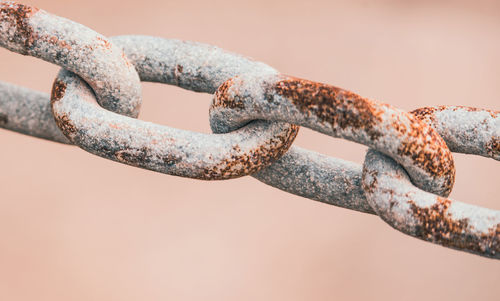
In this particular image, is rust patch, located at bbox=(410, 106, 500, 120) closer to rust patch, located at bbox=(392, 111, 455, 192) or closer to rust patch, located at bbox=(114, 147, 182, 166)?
rust patch, located at bbox=(392, 111, 455, 192)

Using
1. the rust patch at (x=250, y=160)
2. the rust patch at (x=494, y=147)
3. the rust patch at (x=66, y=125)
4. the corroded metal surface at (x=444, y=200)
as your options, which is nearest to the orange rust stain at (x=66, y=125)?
the rust patch at (x=66, y=125)

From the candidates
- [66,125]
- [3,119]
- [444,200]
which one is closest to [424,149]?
[444,200]

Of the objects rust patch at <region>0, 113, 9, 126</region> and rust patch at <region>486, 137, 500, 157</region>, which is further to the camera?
rust patch at <region>0, 113, 9, 126</region>

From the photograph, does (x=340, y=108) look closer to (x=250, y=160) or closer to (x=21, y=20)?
(x=250, y=160)

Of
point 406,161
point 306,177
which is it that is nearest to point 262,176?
point 306,177

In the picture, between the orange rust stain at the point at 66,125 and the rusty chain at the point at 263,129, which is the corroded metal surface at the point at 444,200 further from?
the orange rust stain at the point at 66,125

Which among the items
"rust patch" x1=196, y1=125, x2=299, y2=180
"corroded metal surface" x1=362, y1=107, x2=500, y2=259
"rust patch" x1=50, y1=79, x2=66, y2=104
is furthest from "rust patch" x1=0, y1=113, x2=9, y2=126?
"corroded metal surface" x1=362, y1=107, x2=500, y2=259

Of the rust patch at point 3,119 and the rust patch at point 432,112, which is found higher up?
the rust patch at point 432,112
